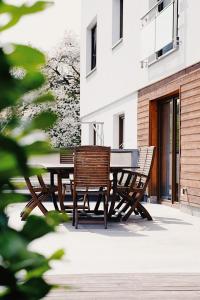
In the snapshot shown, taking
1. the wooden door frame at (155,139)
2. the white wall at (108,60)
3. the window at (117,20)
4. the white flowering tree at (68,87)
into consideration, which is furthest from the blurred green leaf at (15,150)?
the white flowering tree at (68,87)

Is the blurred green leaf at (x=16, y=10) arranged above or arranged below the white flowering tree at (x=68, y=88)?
below

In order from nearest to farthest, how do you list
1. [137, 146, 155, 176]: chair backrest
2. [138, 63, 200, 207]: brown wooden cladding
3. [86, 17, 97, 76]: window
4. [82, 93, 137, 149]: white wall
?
[137, 146, 155, 176]: chair backrest → [138, 63, 200, 207]: brown wooden cladding → [82, 93, 137, 149]: white wall → [86, 17, 97, 76]: window

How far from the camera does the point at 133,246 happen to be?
5.98m

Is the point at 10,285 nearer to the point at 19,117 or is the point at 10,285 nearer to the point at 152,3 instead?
the point at 19,117

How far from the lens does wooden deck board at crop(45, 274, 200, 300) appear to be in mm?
3234

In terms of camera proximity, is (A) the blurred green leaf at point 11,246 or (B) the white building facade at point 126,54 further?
(B) the white building facade at point 126,54

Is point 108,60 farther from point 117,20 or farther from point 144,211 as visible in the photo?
point 144,211

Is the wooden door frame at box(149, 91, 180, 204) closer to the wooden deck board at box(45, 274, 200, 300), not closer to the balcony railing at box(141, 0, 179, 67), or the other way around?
the balcony railing at box(141, 0, 179, 67)

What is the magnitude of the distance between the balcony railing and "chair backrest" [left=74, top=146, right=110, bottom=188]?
11.4 feet

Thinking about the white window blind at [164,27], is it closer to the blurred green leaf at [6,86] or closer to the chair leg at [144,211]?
the chair leg at [144,211]

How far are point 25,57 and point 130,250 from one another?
5395 mm

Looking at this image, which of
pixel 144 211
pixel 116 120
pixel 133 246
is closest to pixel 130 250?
pixel 133 246

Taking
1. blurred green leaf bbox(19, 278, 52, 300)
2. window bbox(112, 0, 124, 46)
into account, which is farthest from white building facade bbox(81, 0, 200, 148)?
blurred green leaf bbox(19, 278, 52, 300)

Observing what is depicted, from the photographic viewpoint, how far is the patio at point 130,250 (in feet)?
12.8
